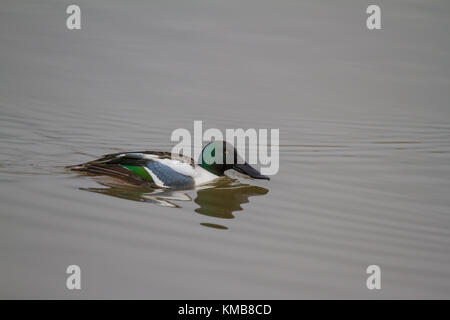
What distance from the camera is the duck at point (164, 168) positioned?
6105mm

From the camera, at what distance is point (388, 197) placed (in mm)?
6227

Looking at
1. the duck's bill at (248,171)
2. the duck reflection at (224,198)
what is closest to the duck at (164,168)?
the duck's bill at (248,171)

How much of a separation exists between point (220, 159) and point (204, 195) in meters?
Result: 0.66

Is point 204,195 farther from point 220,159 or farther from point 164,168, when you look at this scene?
point 220,159

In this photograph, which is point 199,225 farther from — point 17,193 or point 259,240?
point 17,193

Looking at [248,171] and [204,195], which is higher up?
[248,171]

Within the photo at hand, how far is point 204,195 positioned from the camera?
612cm

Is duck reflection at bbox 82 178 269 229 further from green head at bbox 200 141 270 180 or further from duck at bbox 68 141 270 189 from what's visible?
green head at bbox 200 141 270 180

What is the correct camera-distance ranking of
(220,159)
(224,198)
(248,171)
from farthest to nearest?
1. (220,159)
2. (248,171)
3. (224,198)

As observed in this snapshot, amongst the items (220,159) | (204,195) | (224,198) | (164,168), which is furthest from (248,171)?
(164,168)

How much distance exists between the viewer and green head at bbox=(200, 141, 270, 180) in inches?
261

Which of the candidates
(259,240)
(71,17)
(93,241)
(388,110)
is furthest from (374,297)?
(71,17)

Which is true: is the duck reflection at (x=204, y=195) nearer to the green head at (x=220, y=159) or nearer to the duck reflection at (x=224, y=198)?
the duck reflection at (x=224, y=198)

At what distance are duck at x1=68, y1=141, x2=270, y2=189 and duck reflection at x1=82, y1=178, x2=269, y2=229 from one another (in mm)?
100
